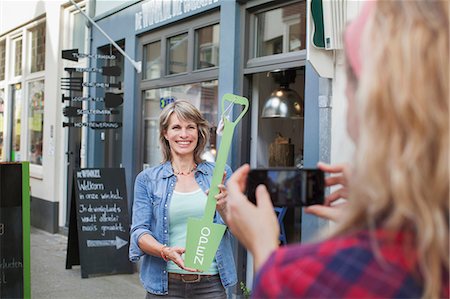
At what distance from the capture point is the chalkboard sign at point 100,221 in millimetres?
6461

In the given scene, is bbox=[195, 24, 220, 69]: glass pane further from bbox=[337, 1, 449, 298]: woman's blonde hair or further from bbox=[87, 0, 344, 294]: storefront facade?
bbox=[337, 1, 449, 298]: woman's blonde hair

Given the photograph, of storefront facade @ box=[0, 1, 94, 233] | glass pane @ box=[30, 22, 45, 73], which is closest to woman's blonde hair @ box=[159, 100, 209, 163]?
storefront facade @ box=[0, 1, 94, 233]

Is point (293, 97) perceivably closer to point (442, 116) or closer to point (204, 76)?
point (204, 76)

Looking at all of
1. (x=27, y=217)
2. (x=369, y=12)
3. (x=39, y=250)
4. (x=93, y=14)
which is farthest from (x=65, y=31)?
(x=369, y=12)

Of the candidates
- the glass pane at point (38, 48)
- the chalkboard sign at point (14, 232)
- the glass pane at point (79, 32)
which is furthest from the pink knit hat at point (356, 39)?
the glass pane at point (38, 48)

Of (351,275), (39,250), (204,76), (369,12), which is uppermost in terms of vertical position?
(204,76)

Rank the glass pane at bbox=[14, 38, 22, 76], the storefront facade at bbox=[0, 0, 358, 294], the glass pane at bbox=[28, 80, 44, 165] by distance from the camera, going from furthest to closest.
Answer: the glass pane at bbox=[14, 38, 22, 76]
the glass pane at bbox=[28, 80, 44, 165]
the storefront facade at bbox=[0, 0, 358, 294]

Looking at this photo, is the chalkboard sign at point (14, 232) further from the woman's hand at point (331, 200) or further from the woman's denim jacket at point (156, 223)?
the woman's hand at point (331, 200)

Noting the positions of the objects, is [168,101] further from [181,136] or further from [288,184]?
[288,184]

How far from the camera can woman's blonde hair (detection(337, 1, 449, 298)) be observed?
0.89m

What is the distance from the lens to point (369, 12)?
1.01 metres

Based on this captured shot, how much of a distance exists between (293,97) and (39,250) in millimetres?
4518

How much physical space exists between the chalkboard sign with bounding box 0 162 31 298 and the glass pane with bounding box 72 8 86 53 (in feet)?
12.8

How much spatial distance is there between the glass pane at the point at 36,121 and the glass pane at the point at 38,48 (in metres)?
0.30
